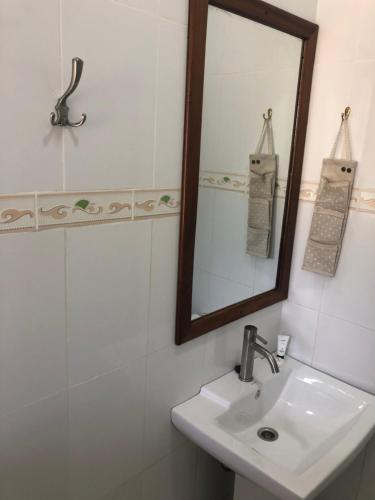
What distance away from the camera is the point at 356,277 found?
4.66 ft

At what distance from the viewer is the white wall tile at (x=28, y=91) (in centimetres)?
75

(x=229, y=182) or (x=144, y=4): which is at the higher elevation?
(x=144, y=4)

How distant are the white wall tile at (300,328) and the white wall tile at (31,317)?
37.5 inches

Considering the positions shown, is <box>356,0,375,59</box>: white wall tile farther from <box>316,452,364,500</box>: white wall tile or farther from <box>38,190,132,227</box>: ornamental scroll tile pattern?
<box>316,452,364,500</box>: white wall tile

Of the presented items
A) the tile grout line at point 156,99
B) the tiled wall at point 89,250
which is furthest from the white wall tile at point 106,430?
the tile grout line at point 156,99

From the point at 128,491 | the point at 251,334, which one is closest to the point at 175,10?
the point at 251,334

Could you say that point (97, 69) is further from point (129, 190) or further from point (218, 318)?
point (218, 318)

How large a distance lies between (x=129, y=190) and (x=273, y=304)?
32.1 inches

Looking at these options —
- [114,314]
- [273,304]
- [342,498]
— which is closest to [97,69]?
[114,314]

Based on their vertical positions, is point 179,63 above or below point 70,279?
above

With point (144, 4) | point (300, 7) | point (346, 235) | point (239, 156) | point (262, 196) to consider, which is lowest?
point (346, 235)

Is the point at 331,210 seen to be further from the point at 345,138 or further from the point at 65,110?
the point at 65,110

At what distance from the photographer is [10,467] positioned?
36.4 inches

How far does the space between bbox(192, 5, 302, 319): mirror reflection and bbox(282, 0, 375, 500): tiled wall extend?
0.09 m
